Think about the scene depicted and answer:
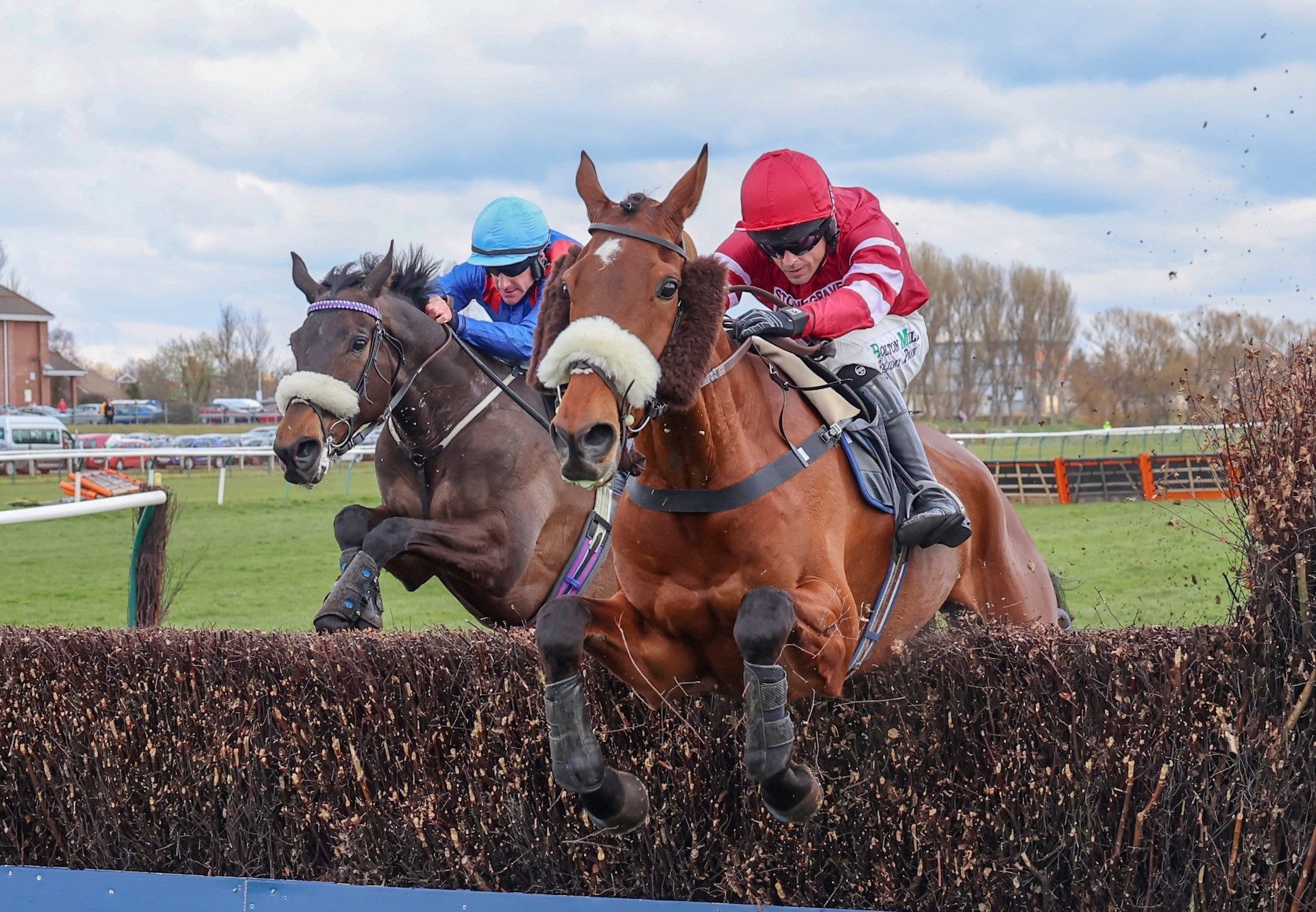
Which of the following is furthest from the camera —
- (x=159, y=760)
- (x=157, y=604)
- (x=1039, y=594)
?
(x=157, y=604)

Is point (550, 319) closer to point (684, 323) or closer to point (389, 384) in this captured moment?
point (684, 323)

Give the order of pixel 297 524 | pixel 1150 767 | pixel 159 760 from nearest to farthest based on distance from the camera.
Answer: pixel 1150 767 → pixel 159 760 → pixel 297 524

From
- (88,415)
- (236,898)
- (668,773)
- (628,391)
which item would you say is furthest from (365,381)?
(88,415)

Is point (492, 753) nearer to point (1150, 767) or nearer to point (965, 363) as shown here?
point (1150, 767)

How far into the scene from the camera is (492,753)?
323cm

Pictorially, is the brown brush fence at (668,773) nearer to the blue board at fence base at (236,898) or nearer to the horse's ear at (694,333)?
the blue board at fence base at (236,898)

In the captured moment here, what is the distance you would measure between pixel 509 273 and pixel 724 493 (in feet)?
7.76

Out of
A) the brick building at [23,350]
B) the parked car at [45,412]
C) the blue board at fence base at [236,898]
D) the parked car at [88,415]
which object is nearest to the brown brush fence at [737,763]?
the blue board at fence base at [236,898]

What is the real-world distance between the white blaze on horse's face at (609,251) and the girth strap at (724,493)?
21.0 inches

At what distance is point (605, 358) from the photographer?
227cm

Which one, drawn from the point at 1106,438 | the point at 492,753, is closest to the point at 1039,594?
the point at 492,753

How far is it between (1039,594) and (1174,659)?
1.40 meters

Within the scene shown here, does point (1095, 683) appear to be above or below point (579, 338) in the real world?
below

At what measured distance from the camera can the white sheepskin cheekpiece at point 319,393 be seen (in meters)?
4.07
